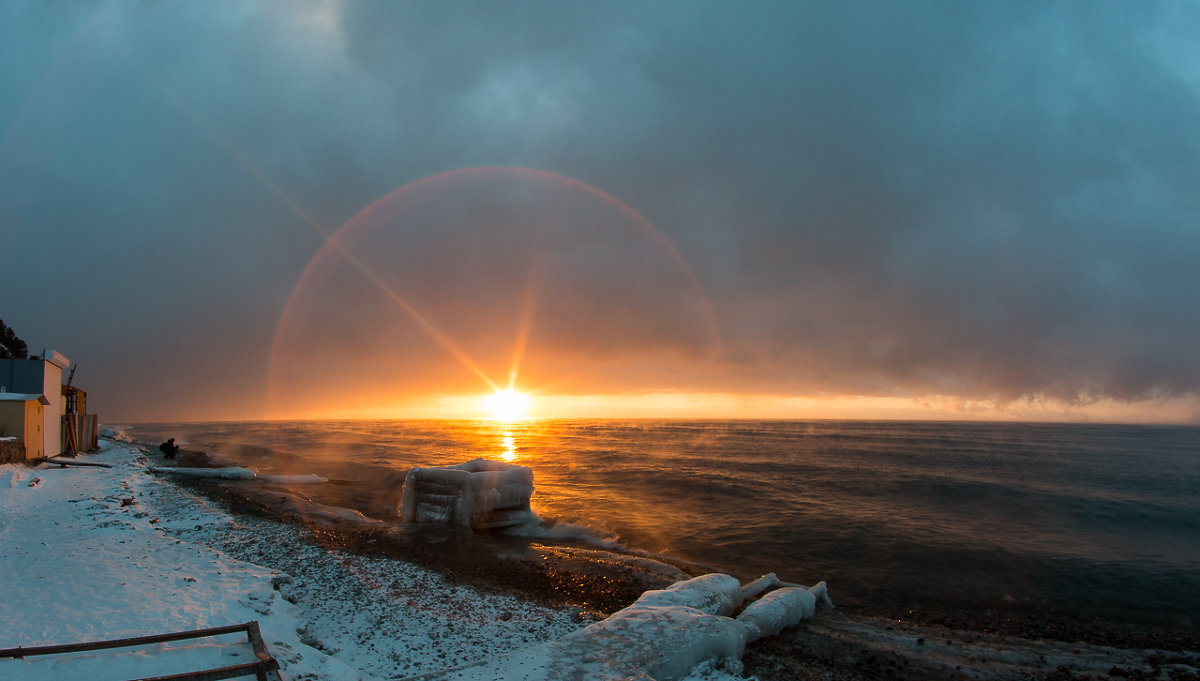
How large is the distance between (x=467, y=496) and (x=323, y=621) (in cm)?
951

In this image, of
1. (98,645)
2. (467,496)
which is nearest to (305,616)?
(98,645)

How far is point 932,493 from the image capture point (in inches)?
1357

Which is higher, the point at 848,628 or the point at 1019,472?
the point at 848,628

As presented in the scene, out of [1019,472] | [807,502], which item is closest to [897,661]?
[807,502]

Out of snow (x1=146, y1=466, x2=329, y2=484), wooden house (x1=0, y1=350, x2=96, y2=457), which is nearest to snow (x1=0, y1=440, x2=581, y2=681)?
snow (x1=146, y1=466, x2=329, y2=484)

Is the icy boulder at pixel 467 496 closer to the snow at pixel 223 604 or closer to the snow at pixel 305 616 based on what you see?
the snow at pixel 223 604

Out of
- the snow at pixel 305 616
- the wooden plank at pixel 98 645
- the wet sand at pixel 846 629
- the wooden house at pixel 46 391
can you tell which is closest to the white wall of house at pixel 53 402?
the wooden house at pixel 46 391

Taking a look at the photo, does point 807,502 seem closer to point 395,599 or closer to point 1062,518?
point 1062,518

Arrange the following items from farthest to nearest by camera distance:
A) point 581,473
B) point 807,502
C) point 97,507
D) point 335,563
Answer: point 581,473, point 807,502, point 97,507, point 335,563

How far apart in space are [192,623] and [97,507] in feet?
45.5

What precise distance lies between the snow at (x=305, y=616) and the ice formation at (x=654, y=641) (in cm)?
3

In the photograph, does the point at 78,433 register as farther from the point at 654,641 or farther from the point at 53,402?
the point at 654,641

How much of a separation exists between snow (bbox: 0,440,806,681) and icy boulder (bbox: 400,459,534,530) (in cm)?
511

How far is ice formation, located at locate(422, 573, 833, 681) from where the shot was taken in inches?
292
